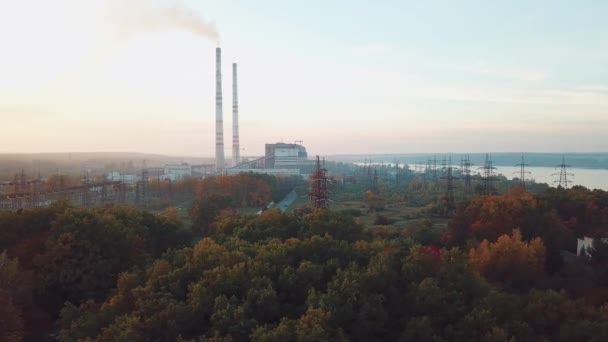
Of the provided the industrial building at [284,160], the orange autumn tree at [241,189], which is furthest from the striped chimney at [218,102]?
the orange autumn tree at [241,189]

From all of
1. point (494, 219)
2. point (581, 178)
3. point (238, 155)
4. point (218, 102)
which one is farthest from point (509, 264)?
point (581, 178)

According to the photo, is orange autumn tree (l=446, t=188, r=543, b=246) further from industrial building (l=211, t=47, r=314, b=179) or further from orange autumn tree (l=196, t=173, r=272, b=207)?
industrial building (l=211, t=47, r=314, b=179)

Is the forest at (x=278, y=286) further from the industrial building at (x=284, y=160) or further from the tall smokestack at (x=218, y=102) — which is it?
the industrial building at (x=284, y=160)

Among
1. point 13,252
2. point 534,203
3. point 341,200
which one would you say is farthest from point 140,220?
point 341,200

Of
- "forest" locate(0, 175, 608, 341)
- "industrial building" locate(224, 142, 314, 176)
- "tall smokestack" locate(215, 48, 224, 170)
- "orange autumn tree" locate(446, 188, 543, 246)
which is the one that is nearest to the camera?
"forest" locate(0, 175, 608, 341)

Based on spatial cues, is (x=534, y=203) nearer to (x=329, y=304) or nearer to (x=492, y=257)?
(x=492, y=257)

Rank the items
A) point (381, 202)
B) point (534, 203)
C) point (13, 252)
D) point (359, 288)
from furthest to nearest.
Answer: point (381, 202), point (534, 203), point (13, 252), point (359, 288)

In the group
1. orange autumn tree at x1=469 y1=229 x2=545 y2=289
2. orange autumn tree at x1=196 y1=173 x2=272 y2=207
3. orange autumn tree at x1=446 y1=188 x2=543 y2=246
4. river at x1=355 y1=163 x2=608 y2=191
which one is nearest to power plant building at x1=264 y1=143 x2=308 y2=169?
river at x1=355 y1=163 x2=608 y2=191

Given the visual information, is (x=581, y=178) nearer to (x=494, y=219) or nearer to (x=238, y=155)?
(x=238, y=155)

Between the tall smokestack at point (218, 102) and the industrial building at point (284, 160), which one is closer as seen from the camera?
the tall smokestack at point (218, 102)
